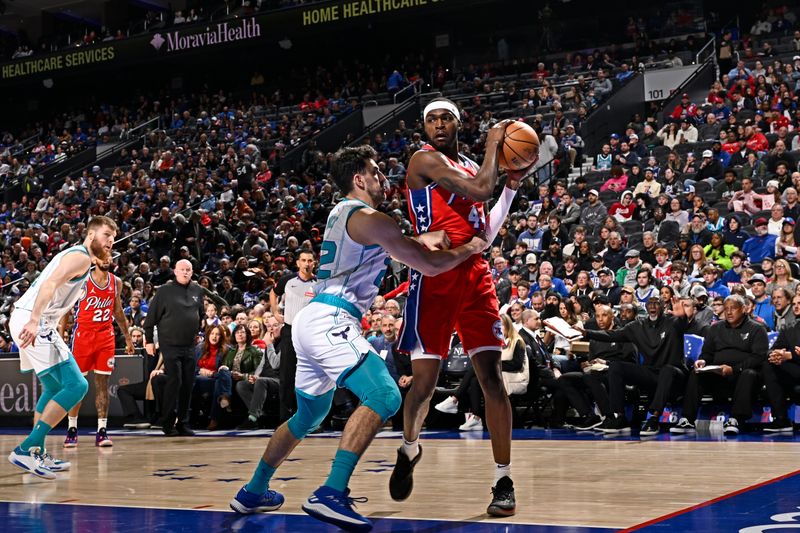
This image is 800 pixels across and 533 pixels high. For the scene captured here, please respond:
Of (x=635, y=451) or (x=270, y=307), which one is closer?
(x=635, y=451)

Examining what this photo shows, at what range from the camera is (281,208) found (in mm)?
20281

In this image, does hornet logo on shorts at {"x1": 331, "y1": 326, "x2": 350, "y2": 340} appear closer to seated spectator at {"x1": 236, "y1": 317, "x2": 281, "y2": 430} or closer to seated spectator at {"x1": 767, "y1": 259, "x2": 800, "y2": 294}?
seated spectator at {"x1": 236, "y1": 317, "x2": 281, "y2": 430}

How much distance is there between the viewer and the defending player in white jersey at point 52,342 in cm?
715

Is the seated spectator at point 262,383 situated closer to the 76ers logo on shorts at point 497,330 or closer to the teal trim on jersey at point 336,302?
the 76ers logo on shorts at point 497,330

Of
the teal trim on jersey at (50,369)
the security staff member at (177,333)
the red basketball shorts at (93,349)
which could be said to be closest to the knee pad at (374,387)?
the teal trim on jersey at (50,369)

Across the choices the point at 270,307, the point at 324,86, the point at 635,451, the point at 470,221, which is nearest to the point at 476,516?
the point at 470,221

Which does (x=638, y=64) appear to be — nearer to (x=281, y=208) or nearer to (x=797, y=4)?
(x=797, y=4)

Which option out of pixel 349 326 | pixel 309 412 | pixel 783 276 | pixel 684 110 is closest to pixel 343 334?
pixel 349 326

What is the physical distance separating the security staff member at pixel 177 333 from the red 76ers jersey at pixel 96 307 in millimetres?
893

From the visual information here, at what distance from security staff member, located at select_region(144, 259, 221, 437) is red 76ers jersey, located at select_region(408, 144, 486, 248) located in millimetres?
6221

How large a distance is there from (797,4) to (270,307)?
16.3m

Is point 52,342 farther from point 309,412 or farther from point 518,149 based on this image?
point 518,149

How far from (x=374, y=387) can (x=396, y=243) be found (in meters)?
0.67

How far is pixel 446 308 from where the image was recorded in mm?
5211
